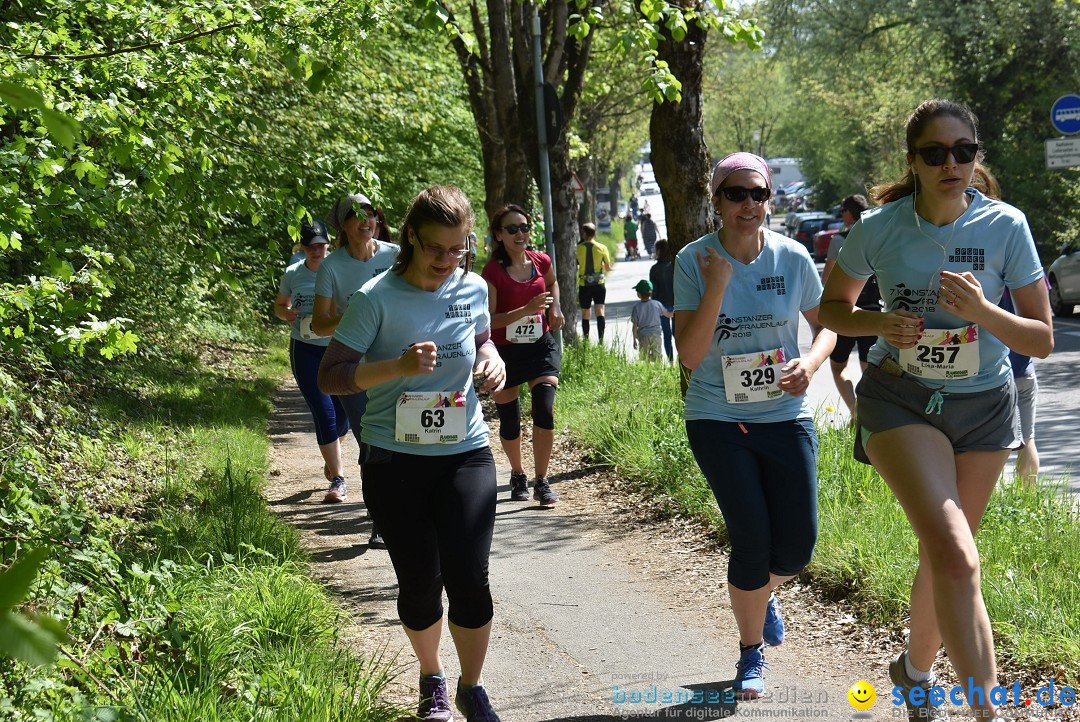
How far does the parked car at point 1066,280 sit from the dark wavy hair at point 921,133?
61.9 ft

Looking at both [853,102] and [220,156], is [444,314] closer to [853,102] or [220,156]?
[220,156]

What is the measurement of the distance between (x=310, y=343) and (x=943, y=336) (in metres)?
5.36

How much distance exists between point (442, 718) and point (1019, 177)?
100 ft

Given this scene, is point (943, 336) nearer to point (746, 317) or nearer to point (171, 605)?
point (746, 317)

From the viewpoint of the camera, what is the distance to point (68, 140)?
1.26m

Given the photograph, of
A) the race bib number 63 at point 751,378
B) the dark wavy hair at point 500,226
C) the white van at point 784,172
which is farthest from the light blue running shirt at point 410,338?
the white van at point 784,172

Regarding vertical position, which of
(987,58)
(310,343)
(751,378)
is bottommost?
(310,343)

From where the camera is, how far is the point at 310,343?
27.1ft

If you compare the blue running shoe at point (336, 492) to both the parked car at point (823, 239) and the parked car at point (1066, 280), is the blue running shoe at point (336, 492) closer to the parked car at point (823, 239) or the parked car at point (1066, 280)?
the parked car at point (1066, 280)

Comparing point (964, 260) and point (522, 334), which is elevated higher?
point (964, 260)

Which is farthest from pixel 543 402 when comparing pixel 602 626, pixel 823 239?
pixel 823 239

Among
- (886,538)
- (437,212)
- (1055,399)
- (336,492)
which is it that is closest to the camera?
(437,212)

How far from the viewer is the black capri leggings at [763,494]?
14.4 ft

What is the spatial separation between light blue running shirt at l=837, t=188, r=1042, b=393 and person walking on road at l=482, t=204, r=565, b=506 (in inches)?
152
